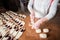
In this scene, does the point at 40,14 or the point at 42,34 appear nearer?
the point at 42,34

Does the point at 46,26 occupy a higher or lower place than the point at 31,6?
lower

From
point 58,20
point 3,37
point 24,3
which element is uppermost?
point 24,3

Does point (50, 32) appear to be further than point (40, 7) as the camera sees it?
No

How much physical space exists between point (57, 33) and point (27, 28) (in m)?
0.26

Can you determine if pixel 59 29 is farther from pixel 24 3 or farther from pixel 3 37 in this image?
pixel 24 3

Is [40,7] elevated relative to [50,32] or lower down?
elevated

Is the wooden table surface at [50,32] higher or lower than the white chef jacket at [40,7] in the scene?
lower

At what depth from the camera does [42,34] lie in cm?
87

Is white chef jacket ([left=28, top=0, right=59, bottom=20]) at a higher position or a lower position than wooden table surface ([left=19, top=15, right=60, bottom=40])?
higher

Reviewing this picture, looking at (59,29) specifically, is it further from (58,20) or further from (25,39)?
(25,39)

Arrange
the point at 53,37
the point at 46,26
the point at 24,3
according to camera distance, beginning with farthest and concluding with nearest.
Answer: the point at 24,3
the point at 46,26
the point at 53,37

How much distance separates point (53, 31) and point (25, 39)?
23 cm

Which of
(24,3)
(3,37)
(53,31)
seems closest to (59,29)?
(53,31)

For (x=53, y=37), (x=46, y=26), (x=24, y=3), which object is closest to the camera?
(x=53, y=37)
